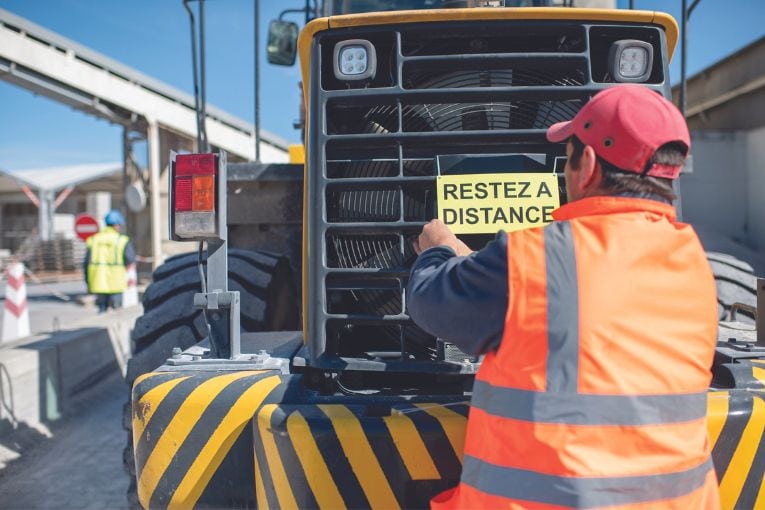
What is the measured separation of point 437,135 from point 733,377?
1.32 m

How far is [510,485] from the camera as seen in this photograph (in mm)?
1387

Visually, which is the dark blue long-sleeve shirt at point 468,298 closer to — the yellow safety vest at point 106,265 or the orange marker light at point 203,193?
the orange marker light at point 203,193

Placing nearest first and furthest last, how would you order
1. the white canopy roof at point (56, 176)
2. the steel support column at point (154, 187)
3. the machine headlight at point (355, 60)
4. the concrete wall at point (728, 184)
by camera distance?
1. the machine headlight at point (355, 60)
2. the concrete wall at point (728, 184)
3. the steel support column at point (154, 187)
4. the white canopy roof at point (56, 176)

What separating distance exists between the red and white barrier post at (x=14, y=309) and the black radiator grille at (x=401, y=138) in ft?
21.2

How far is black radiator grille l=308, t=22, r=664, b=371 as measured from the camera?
2.22 metres

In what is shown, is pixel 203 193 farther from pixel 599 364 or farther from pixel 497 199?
pixel 599 364

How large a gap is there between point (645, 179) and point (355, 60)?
1212 millimetres

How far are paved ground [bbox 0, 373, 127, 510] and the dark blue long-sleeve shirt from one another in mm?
2669

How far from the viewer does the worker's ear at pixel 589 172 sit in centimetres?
144

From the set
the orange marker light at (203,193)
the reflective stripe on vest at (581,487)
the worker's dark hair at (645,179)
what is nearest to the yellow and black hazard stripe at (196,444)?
the orange marker light at (203,193)

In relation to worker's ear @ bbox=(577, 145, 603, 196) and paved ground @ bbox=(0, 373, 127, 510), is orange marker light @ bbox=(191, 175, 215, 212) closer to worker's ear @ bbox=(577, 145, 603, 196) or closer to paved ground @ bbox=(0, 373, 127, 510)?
worker's ear @ bbox=(577, 145, 603, 196)

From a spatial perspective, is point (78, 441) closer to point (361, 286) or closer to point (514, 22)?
point (361, 286)

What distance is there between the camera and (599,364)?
1327 mm

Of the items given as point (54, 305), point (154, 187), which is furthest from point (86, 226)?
point (154, 187)
